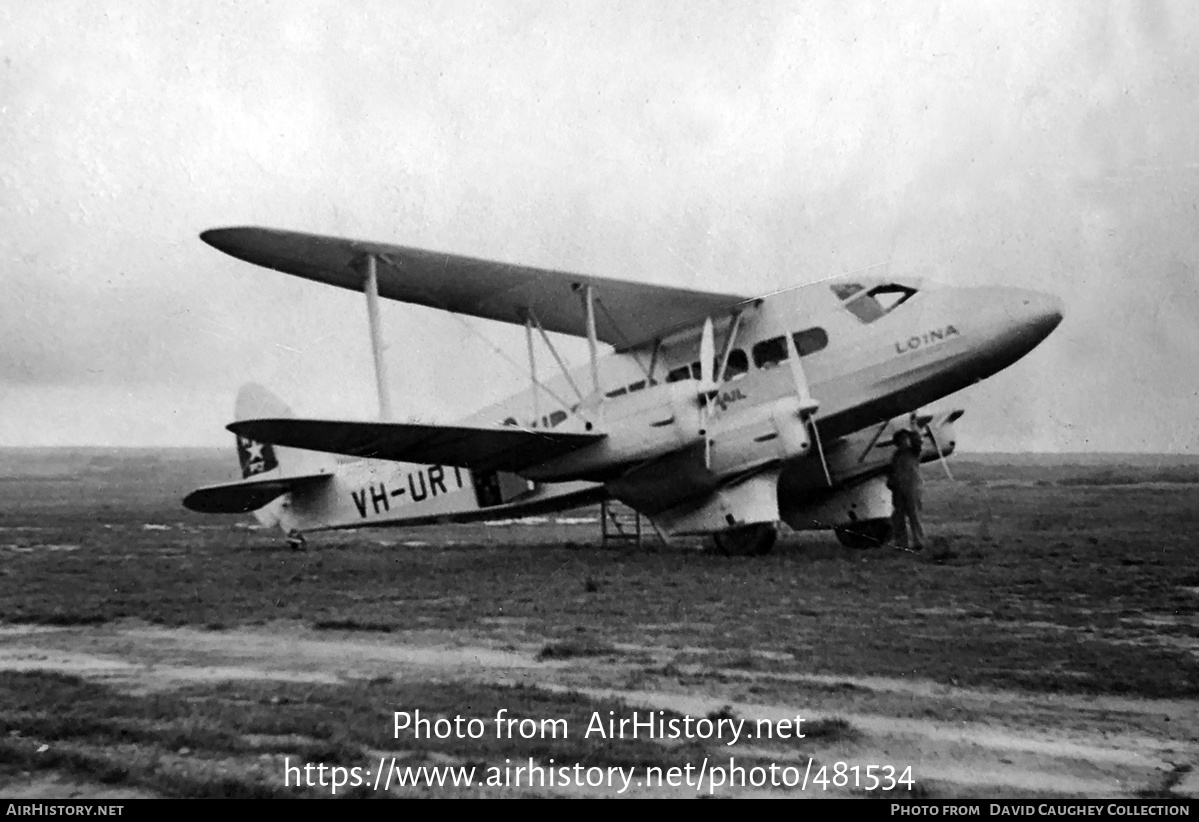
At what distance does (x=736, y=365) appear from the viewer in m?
14.9

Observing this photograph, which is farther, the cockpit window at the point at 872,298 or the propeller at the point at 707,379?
the cockpit window at the point at 872,298

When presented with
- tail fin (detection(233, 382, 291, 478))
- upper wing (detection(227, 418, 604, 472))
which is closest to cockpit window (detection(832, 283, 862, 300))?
upper wing (detection(227, 418, 604, 472))

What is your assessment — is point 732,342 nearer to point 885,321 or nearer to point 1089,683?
point 885,321

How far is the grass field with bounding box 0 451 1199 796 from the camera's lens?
5078mm

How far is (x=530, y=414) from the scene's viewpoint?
16.5m

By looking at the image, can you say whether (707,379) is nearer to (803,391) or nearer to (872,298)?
(803,391)

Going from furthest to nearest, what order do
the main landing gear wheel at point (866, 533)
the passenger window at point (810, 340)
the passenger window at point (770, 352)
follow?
the main landing gear wheel at point (866, 533) → the passenger window at point (770, 352) → the passenger window at point (810, 340)

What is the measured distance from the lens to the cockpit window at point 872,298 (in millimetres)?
14062

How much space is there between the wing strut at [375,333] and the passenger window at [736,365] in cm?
476

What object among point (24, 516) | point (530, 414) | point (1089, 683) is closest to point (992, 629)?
point (1089, 683)

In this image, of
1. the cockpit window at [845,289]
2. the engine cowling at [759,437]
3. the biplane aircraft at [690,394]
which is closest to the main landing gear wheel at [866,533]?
the biplane aircraft at [690,394]

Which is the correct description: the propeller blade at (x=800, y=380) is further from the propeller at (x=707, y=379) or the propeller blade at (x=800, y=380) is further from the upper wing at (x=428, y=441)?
the upper wing at (x=428, y=441)

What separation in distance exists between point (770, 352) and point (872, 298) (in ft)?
5.10

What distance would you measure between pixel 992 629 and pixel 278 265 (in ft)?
31.1
